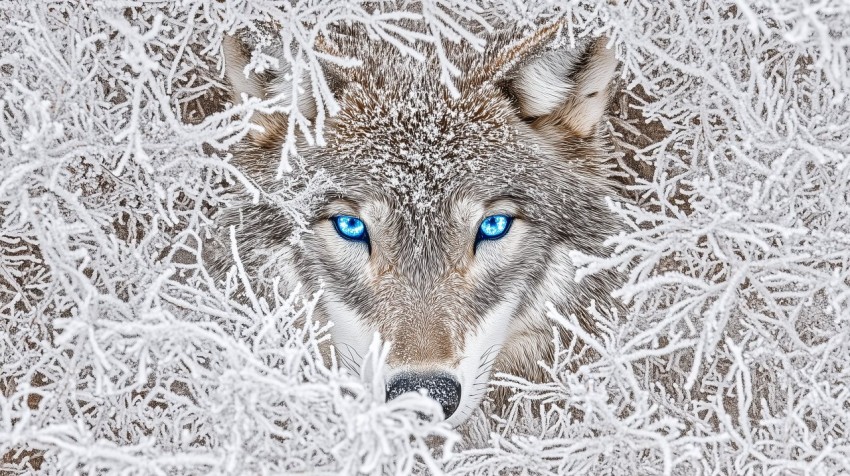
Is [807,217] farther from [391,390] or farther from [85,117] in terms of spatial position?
[85,117]

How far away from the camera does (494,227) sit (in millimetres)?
3039

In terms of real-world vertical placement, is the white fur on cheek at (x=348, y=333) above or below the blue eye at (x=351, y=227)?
below

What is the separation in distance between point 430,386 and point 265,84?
1279 millimetres

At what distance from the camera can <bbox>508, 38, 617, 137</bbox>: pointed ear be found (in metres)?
2.86

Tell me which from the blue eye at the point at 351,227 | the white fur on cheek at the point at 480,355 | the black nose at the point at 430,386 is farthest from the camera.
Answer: the blue eye at the point at 351,227

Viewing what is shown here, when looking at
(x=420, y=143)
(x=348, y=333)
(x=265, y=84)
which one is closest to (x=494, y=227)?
(x=420, y=143)

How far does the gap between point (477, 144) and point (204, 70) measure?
133cm

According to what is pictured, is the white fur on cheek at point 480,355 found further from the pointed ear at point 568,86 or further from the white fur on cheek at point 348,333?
the pointed ear at point 568,86

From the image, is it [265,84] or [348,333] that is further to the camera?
[348,333]

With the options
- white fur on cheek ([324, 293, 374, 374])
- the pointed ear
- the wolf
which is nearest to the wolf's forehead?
the wolf

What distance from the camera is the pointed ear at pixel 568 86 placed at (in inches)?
113

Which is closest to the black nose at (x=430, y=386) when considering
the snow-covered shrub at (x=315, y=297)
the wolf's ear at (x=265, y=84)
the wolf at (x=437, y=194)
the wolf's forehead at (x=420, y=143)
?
the wolf at (x=437, y=194)

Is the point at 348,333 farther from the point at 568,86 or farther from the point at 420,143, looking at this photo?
the point at 568,86

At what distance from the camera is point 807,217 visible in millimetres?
3012
